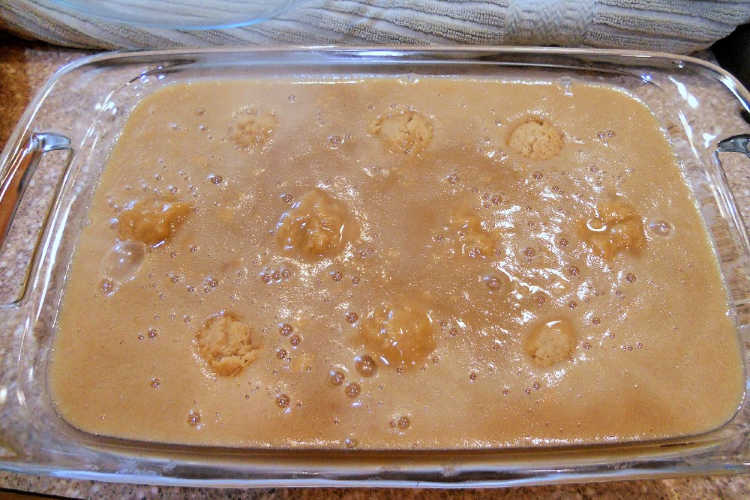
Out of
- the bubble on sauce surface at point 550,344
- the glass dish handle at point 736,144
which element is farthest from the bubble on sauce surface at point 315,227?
the glass dish handle at point 736,144

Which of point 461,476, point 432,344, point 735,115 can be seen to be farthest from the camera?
point 735,115

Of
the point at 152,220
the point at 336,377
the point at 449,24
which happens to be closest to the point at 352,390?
the point at 336,377

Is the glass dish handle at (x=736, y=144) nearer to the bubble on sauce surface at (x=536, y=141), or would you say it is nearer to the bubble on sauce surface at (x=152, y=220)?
the bubble on sauce surface at (x=536, y=141)

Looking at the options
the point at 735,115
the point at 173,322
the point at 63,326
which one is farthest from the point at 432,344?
the point at 735,115

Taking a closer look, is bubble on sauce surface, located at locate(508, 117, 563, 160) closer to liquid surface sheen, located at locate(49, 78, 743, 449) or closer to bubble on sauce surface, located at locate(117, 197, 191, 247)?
liquid surface sheen, located at locate(49, 78, 743, 449)

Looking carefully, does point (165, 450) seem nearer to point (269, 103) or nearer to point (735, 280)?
point (269, 103)

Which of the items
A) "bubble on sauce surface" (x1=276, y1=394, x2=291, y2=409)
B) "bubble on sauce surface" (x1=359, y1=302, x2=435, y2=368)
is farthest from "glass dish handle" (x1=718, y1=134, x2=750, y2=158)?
"bubble on sauce surface" (x1=276, y1=394, x2=291, y2=409)
